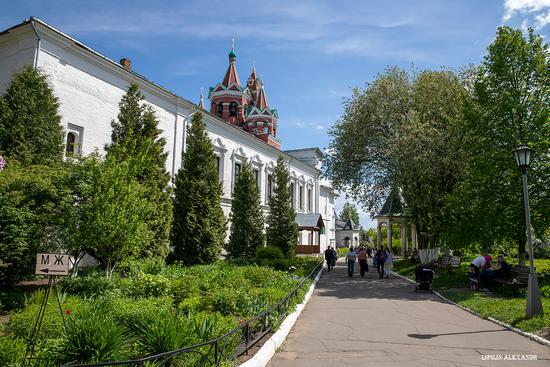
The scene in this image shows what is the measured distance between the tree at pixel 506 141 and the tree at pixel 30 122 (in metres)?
17.1

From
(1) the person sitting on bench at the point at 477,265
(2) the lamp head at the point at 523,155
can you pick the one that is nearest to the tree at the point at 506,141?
(1) the person sitting on bench at the point at 477,265

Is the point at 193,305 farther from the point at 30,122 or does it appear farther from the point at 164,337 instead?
the point at 30,122

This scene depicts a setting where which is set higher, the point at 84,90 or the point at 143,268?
the point at 84,90

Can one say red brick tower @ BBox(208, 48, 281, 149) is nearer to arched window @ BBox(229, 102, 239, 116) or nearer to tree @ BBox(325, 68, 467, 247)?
arched window @ BBox(229, 102, 239, 116)

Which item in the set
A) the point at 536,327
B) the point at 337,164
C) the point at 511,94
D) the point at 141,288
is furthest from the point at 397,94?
the point at 141,288

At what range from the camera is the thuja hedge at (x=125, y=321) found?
505 centimetres

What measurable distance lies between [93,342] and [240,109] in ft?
164

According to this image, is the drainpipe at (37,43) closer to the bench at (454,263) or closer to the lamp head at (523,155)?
the lamp head at (523,155)

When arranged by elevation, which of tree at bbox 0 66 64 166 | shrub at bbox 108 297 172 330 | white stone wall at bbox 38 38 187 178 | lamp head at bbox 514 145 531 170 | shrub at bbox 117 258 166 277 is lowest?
shrub at bbox 108 297 172 330

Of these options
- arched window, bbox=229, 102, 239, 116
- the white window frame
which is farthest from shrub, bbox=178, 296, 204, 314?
arched window, bbox=229, 102, 239, 116

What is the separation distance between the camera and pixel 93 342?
16.5ft

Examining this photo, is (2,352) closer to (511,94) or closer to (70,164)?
(70,164)

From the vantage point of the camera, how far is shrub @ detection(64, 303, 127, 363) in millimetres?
4957

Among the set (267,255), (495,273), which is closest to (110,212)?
(267,255)
